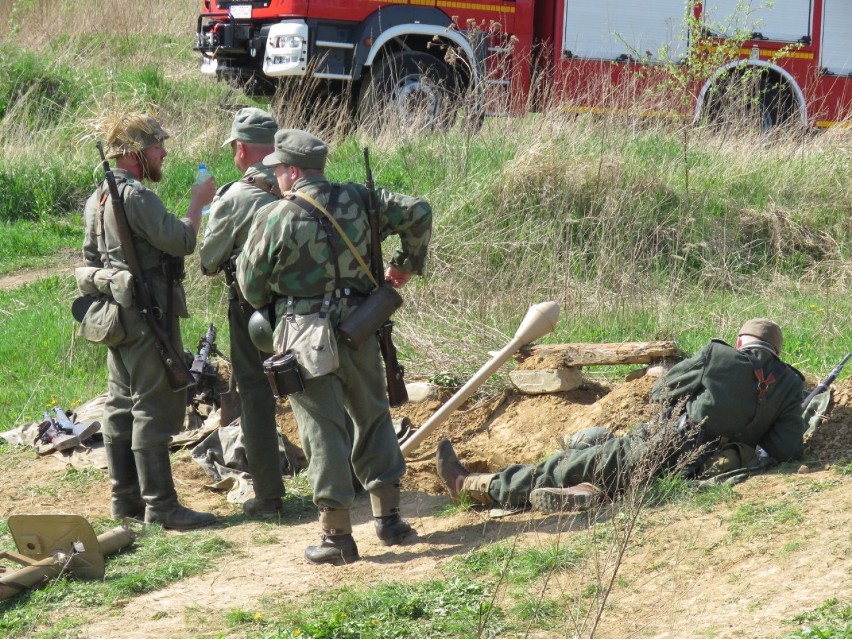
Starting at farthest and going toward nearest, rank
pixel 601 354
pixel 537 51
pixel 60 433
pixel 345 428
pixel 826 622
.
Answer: pixel 537 51, pixel 60 433, pixel 601 354, pixel 345 428, pixel 826 622

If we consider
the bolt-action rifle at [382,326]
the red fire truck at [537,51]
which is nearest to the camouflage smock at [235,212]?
the bolt-action rifle at [382,326]

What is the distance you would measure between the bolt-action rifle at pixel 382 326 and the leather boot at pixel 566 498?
78cm

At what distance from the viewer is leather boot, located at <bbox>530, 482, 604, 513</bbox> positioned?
16.4 ft

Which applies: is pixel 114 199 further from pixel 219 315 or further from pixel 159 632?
pixel 219 315

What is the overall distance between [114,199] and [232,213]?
551 mm

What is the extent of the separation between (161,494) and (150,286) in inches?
41.1

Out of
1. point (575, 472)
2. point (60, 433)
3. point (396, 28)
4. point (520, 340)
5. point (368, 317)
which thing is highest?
point (396, 28)

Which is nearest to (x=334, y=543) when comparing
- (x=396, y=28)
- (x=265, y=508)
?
(x=265, y=508)

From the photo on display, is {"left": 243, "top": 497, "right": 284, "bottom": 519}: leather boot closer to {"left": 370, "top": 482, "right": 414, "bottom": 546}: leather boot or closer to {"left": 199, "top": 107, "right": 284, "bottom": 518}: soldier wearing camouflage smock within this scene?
{"left": 199, "top": 107, "right": 284, "bottom": 518}: soldier wearing camouflage smock

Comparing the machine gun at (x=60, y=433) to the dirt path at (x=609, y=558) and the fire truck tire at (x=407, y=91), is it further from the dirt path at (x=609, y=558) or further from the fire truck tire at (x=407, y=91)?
the fire truck tire at (x=407, y=91)

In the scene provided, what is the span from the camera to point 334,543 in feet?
16.2

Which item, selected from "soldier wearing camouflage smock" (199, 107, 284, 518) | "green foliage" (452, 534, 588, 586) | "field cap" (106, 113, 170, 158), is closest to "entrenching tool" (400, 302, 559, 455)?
"soldier wearing camouflage smock" (199, 107, 284, 518)

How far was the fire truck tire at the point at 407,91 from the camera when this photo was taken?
435 inches

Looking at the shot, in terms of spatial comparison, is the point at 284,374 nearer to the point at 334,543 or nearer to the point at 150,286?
the point at 334,543
